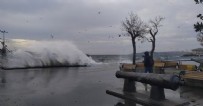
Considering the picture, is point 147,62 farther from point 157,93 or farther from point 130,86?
point 157,93

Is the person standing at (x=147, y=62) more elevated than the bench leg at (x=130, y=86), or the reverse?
the person standing at (x=147, y=62)

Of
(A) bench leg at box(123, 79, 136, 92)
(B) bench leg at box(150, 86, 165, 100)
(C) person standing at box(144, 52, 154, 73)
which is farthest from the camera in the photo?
(C) person standing at box(144, 52, 154, 73)

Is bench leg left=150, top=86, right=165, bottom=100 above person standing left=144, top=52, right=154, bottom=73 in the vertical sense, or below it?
below

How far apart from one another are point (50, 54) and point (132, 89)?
4085 centimetres

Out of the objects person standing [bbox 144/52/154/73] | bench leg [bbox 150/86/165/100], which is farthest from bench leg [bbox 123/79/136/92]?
person standing [bbox 144/52/154/73]

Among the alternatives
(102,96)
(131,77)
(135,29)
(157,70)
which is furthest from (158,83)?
(135,29)

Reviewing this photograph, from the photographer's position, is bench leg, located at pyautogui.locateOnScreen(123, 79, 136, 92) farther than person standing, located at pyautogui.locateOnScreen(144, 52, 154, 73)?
No

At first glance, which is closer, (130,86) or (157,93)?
(157,93)

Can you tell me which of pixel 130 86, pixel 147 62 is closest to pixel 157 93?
pixel 130 86

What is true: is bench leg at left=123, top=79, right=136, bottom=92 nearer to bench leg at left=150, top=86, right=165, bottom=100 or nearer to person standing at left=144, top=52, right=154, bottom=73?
bench leg at left=150, top=86, right=165, bottom=100

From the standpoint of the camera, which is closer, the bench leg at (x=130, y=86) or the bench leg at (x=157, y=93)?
the bench leg at (x=157, y=93)

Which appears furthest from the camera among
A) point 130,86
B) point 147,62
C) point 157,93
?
point 147,62

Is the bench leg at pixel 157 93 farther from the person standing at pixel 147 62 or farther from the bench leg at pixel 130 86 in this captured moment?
the person standing at pixel 147 62

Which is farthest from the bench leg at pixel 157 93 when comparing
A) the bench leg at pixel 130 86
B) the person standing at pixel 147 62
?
the person standing at pixel 147 62
